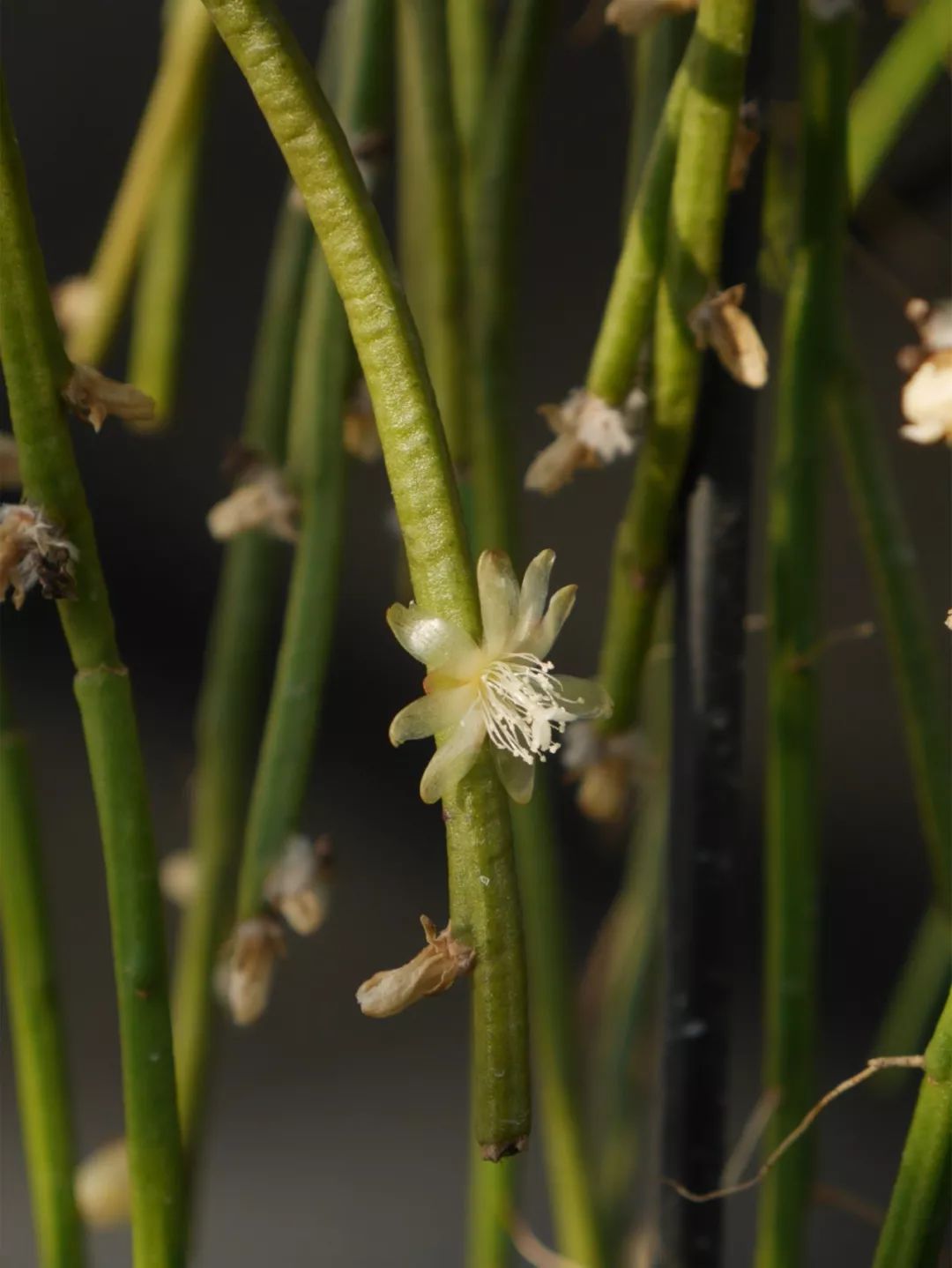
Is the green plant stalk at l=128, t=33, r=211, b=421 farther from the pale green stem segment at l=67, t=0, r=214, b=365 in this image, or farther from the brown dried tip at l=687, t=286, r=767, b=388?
the brown dried tip at l=687, t=286, r=767, b=388

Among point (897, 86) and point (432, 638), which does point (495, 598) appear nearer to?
point (432, 638)

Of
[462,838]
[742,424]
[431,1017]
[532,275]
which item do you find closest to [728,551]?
[742,424]

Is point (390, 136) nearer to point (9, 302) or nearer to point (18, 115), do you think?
point (9, 302)

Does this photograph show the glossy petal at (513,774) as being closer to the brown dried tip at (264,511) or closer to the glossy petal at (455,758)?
the glossy petal at (455,758)

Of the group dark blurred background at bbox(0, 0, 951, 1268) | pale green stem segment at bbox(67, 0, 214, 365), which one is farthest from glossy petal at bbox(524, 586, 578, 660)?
dark blurred background at bbox(0, 0, 951, 1268)

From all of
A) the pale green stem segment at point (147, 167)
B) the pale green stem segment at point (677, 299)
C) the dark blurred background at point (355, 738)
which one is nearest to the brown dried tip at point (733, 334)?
the pale green stem segment at point (677, 299)

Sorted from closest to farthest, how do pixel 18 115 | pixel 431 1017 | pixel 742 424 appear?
pixel 742 424, pixel 18 115, pixel 431 1017
